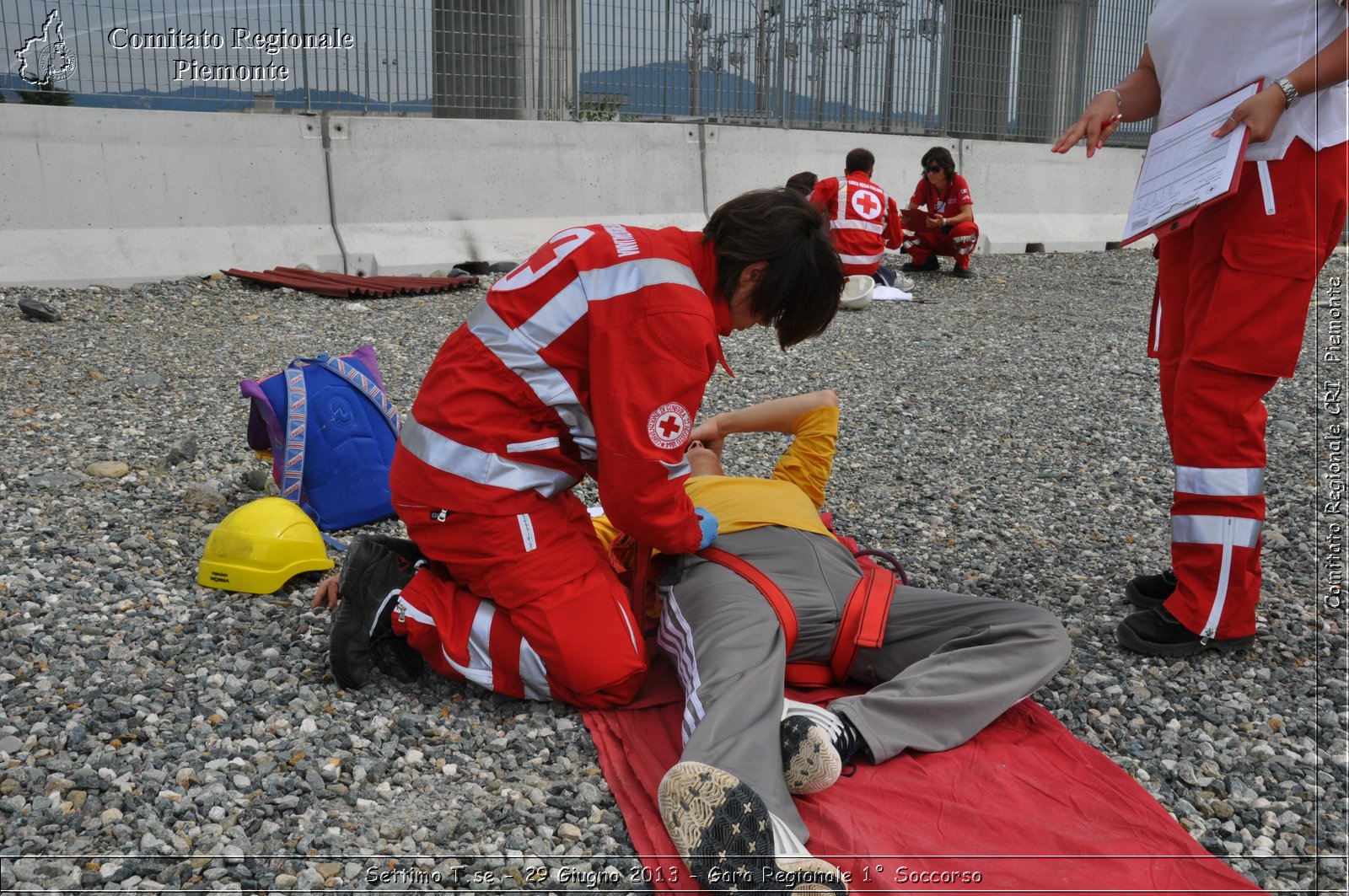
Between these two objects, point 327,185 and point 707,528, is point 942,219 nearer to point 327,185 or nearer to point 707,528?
point 327,185

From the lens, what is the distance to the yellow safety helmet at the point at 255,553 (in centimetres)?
348

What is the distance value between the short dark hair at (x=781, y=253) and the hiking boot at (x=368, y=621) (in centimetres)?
125

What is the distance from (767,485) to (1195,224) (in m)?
1.53

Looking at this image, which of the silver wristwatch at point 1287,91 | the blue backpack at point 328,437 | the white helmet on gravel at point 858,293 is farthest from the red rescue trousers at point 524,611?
the white helmet on gravel at point 858,293

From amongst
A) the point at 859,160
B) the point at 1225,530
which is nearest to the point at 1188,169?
the point at 1225,530

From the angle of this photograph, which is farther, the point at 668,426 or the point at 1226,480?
the point at 1226,480

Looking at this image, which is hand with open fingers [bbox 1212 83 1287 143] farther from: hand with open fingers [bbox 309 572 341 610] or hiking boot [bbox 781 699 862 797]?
hand with open fingers [bbox 309 572 341 610]

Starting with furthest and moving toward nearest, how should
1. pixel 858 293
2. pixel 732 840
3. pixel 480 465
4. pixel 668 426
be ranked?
1. pixel 858 293
2. pixel 480 465
3. pixel 668 426
4. pixel 732 840

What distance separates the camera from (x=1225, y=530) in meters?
3.16

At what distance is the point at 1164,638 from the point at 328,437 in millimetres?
3105

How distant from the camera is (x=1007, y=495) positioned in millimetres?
4898

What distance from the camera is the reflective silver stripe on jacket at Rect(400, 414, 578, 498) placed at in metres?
2.83

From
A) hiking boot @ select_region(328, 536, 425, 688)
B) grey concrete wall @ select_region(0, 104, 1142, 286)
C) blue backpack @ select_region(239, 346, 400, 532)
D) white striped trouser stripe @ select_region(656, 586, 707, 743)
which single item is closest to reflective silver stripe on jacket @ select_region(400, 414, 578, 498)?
hiking boot @ select_region(328, 536, 425, 688)

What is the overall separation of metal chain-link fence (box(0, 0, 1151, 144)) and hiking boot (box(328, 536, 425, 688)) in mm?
6402
